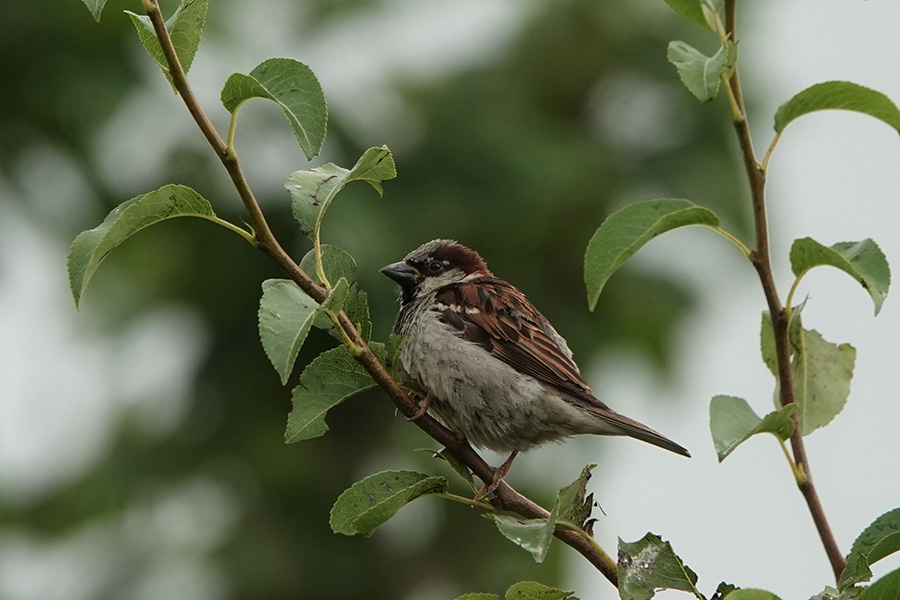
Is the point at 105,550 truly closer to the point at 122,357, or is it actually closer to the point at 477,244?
the point at 122,357

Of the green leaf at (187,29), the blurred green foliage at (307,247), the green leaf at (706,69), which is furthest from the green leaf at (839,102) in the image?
the blurred green foliage at (307,247)

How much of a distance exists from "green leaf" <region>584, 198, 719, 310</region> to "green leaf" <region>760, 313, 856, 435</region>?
456 mm

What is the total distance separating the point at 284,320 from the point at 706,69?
74cm

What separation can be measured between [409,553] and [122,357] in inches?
81.3

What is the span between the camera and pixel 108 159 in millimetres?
6379

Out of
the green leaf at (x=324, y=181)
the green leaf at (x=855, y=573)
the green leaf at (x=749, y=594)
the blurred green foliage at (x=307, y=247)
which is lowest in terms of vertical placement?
the blurred green foliage at (x=307, y=247)

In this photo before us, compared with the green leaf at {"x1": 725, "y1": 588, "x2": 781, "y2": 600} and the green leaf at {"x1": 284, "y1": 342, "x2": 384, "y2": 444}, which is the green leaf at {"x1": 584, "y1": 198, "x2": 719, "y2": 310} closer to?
the green leaf at {"x1": 284, "y1": 342, "x2": 384, "y2": 444}

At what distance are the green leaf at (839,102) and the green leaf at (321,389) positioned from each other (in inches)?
32.8

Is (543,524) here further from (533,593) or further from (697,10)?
(697,10)

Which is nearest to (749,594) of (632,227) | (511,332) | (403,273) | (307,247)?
(632,227)

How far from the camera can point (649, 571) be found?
5.99 feet

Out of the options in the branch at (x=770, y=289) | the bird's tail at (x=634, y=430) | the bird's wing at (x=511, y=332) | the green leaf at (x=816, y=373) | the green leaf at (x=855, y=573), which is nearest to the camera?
the green leaf at (x=855, y=573)

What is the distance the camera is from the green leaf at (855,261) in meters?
1.81

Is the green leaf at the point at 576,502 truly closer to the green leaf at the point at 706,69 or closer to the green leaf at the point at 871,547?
the green leaf at the point at 871,547
